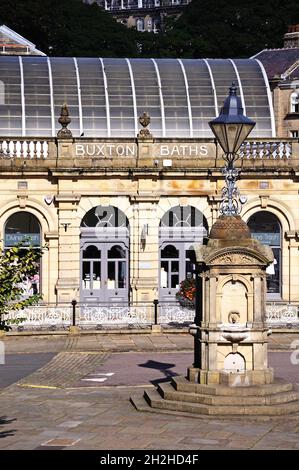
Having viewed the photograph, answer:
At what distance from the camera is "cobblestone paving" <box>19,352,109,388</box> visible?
30.4 meters

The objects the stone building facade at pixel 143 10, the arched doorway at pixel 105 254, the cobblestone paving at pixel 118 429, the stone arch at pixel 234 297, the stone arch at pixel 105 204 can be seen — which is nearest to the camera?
the cobblestone paving at pixel 118 429

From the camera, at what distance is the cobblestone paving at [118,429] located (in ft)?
70.8

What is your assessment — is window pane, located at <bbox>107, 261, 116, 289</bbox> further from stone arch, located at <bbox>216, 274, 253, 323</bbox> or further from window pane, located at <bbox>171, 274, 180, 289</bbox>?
stone arch, located at <bbox>216, 274, 253, 323</bbox>

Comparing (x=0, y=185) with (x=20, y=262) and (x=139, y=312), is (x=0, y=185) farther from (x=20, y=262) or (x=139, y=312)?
(x=20, y=262)

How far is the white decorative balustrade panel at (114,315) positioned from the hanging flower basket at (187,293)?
2053mm

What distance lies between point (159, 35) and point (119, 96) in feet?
179

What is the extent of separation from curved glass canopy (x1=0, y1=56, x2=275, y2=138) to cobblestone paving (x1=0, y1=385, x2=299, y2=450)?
22242 mm

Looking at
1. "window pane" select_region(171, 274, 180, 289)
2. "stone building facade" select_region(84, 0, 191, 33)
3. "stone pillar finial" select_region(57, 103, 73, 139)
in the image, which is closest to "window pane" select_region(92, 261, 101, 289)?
"window pane" select_region(171, 274, 180, 289)

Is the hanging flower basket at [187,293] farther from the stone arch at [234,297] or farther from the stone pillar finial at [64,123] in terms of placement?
the stone arch at [234,297]

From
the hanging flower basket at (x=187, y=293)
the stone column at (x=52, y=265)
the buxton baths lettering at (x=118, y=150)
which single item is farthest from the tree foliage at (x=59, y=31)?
the hanging flower basket at (x=187, y=293)

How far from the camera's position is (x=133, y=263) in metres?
45.7
